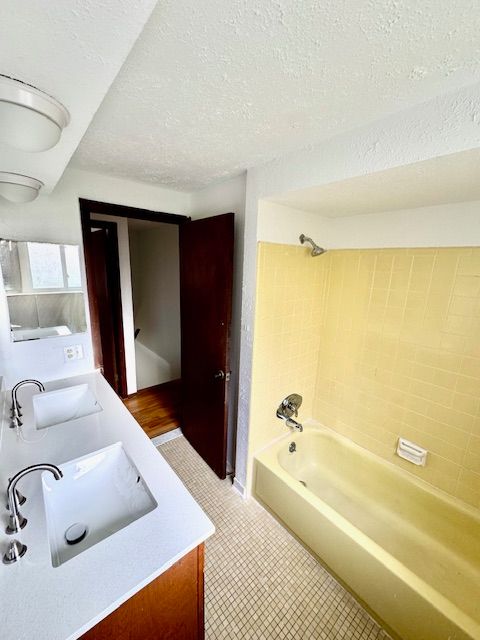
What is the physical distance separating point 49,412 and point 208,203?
1738mm

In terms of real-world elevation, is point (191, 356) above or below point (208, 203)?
below

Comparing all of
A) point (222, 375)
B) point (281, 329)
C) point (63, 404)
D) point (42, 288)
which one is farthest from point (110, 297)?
point (281, 329)

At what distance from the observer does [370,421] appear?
1827mm

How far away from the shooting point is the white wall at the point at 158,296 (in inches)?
136

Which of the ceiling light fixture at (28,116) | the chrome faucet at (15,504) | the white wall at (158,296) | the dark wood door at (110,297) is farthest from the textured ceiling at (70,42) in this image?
the white wall at (158,296)

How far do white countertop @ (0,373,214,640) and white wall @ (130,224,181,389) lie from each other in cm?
228

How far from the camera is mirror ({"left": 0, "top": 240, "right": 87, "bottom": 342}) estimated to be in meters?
1.49

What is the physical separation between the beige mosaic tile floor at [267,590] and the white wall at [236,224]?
0.48m

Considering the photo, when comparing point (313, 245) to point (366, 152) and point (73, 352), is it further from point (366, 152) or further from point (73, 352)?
point (73, 352)

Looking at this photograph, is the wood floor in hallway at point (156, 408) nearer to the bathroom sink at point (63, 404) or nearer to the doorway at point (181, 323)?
the doorway at point (181, 323)

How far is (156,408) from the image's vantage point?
283 cm

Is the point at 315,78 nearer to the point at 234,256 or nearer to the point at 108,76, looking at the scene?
the point at 108,76

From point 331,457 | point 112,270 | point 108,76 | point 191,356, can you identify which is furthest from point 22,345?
point 331,457

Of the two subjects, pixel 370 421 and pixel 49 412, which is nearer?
pixel 49 412
